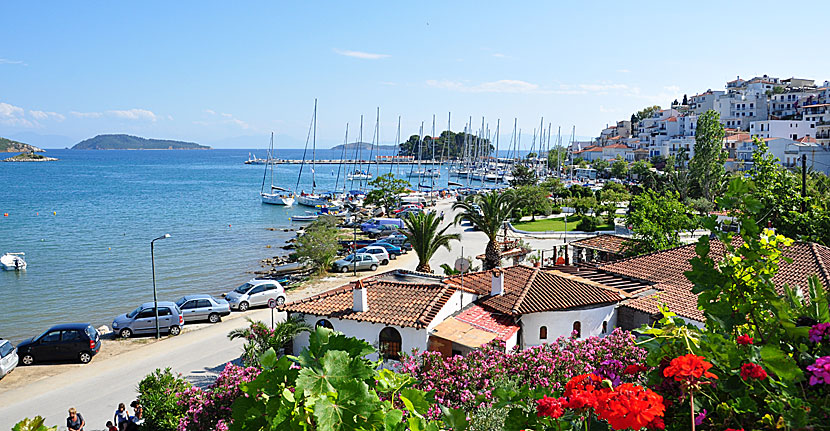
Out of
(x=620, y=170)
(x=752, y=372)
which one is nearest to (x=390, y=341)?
(x=752, y=372)

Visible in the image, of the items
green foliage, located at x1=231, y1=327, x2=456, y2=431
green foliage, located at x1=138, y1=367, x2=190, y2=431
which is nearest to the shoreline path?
green foliage, located at x1=138, y1=367, x2=190, y2=431

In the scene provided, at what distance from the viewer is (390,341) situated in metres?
16.7

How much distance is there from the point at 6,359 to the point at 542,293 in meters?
18.0

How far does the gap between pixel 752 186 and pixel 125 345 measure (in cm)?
2398

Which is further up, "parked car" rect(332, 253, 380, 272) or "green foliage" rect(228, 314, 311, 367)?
"green foliage" rect(228, 314, 311, 367)

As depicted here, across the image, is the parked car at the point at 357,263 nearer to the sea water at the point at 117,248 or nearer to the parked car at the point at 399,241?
the sea water at the point at 117,248

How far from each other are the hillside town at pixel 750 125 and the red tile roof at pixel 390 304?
61.5m

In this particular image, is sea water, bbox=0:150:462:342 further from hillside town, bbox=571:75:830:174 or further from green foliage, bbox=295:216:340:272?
hillside town, bbox=571:75:830:174

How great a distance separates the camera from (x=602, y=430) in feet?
10.8

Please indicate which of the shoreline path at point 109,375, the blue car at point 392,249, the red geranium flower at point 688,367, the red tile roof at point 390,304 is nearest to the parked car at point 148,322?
the shoreline path at point 109,375

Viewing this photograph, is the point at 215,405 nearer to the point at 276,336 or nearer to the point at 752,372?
the point at 276,336

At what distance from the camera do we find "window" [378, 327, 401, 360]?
54.4 ft

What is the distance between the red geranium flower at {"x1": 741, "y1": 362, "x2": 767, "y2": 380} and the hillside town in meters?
73.8

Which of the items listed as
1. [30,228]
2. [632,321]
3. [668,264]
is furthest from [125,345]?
[30,228]
